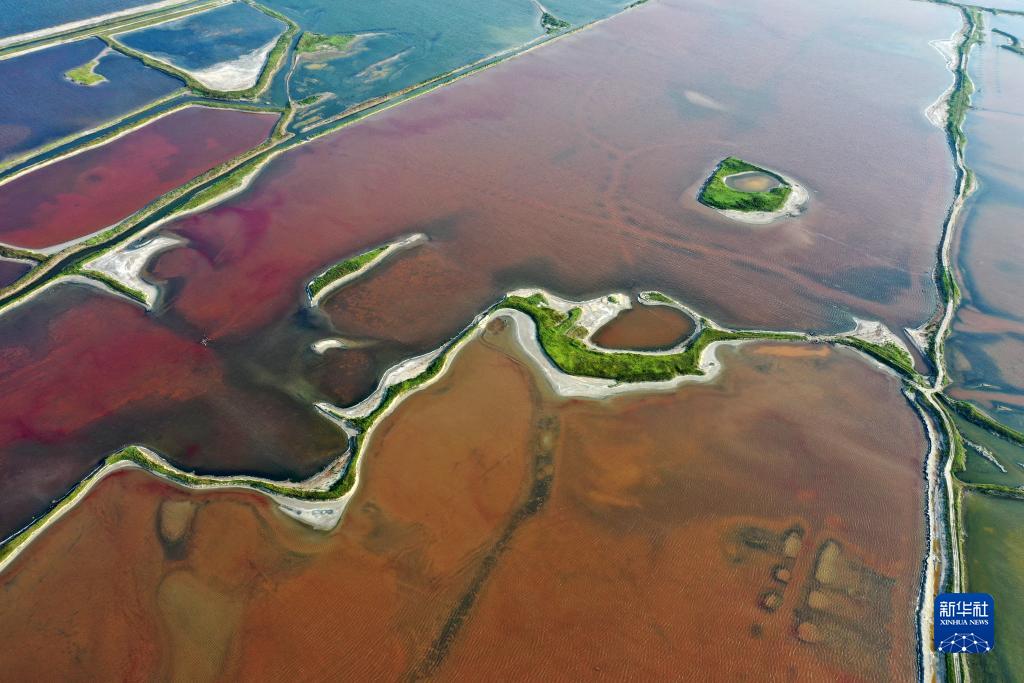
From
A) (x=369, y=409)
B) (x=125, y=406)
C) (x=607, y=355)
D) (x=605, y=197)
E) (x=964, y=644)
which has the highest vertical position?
(x=605, y=197)

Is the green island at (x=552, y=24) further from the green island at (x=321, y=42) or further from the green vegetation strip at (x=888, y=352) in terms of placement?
the green vegetation strip at (x=888, y=352)

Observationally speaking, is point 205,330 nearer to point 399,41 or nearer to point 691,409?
point 691,409

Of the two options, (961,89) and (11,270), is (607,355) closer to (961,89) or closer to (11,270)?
(11,270)

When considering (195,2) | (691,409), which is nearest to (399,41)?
(195,2)

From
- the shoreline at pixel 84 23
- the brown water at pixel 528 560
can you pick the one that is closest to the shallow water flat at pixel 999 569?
the brown water at pixel 528 560

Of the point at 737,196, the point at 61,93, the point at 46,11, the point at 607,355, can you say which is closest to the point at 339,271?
the point at 607,355
